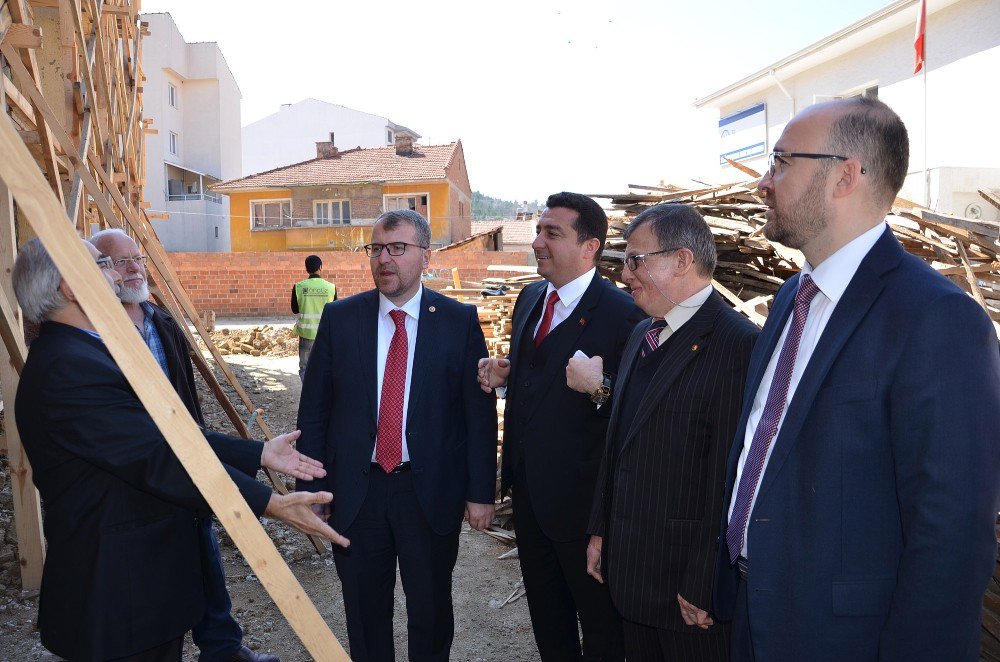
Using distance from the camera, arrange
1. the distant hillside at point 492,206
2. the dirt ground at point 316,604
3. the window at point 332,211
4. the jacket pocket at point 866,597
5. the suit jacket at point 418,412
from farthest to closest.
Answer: the distant hillside at point 492,206, the window at point 332,211, the dirt ground at point 316,604, the suit jacket at point 418,412, the jacket pocket at point 866,597

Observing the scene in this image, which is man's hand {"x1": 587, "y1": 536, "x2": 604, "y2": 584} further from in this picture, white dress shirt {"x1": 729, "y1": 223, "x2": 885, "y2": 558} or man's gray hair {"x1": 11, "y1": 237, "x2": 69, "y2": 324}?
man's gray hair {"x1": 11, "y1": 237, "x2": 69, "y2": 324}

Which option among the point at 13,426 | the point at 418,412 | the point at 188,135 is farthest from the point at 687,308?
the point at 188,135

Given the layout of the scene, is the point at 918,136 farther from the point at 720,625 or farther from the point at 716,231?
the point at 720,625

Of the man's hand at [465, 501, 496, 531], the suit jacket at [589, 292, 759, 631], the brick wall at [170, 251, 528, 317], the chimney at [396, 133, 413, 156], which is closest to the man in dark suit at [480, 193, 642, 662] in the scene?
the man's hand at [465, 501, 496, 531]

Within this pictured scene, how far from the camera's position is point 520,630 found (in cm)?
413

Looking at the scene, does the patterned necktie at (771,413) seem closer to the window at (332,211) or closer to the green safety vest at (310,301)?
the green safety vest at (310,301)

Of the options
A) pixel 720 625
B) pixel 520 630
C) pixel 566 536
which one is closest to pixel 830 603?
pixel 720 625

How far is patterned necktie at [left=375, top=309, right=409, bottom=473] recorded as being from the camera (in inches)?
121

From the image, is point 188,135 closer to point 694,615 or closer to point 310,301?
point 310,301

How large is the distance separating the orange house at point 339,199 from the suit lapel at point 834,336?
28.2 m

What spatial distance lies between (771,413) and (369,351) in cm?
182

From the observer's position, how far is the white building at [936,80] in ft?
34.7

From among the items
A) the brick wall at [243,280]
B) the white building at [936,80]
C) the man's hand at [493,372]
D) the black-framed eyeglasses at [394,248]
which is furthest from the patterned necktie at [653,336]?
the brick wall at [243,280]

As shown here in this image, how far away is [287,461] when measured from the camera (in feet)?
8.51
